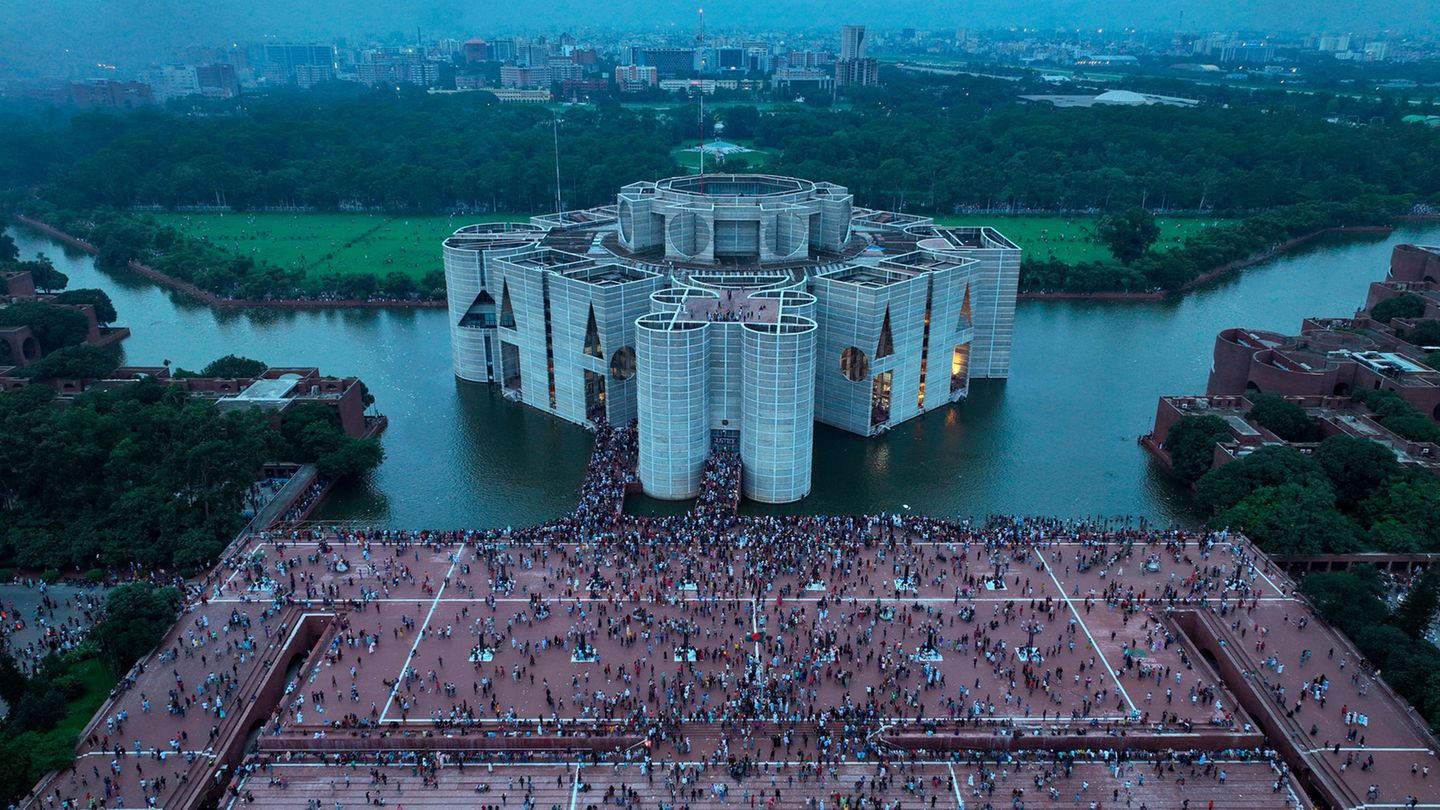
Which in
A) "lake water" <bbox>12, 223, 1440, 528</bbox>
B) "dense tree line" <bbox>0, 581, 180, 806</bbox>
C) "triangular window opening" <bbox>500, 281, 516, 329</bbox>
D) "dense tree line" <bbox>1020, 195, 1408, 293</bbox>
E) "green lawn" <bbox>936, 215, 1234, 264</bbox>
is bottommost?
"lake water" <bbox>12, 223, 1440, 528</bbox>

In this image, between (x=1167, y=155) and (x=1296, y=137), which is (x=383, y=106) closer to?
(x=1167, y=155)

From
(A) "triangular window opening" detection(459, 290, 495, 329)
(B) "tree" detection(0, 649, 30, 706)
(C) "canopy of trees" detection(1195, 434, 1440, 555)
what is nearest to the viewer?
(B) "tree" detection(0, 649, 30, 706)

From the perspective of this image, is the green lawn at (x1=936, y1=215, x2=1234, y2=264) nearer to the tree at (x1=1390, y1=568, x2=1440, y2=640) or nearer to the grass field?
the grass field

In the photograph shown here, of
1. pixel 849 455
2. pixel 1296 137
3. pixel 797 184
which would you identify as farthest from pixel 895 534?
pixel 1296 137

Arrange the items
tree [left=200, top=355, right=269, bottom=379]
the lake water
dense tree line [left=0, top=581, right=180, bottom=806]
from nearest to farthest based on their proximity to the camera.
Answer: dense tree line [left=0, top=581, right=180, bottom=806], the lake water, tree [left=200, top=355, right=269, bottom=379]

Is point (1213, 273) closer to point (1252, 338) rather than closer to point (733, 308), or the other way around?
point (1252, 338)

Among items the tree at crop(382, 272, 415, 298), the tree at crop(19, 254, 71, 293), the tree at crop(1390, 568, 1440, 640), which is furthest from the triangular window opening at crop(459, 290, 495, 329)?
the tree at crop(1390, 568, 1440, 640)

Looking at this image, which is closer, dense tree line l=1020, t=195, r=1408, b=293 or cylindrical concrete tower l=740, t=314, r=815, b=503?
cylindrical concrete tower l=740, t=314, r=815, b=503
